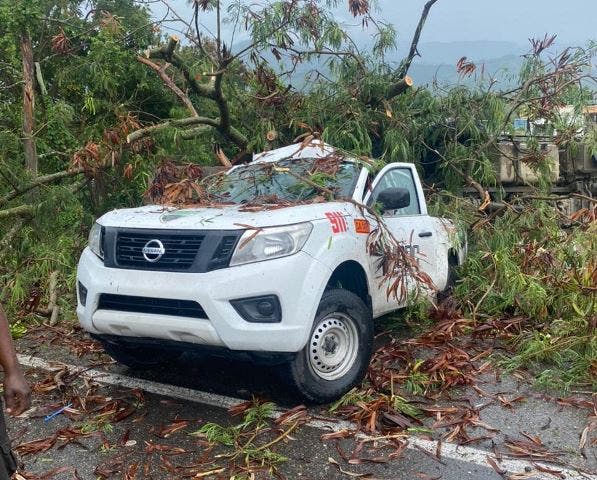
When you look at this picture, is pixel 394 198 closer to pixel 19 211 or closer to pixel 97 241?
pixel 97 241

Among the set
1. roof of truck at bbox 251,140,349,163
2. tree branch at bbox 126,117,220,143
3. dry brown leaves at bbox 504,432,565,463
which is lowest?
dry brown leaves at bbox 504,432,565,463

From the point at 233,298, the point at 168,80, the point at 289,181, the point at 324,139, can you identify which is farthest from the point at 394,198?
the point at 168,80

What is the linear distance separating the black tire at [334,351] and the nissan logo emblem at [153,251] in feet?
3.62

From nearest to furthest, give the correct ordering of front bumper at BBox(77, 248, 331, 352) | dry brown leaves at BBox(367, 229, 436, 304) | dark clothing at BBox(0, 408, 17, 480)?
dark clothing at BBox(0, 408, 17, 480) < front bumper at BBox(77, 248, 331, 352) < dry brown leaves at BBox(367, 229, 436, 304)

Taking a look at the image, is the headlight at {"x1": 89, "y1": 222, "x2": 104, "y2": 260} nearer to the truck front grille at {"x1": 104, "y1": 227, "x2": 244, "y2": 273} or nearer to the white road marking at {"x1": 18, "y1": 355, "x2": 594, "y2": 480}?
the truck front grille at {"x1": 104, "y1": 227, "x2": 244, "y2": 273}

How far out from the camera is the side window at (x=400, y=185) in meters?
5.48

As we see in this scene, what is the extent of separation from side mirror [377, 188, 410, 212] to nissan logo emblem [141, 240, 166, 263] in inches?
73.9

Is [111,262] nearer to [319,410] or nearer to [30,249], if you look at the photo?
[319,410]

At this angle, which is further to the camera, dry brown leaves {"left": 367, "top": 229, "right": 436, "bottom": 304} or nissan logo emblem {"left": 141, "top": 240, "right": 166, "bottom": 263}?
dry brown leaves {"left": 367, "top": 229, "right": 436, "bottom": 304}

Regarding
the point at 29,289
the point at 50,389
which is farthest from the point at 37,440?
the point at 29,289

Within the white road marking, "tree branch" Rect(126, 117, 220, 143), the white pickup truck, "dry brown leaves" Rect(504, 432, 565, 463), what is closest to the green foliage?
"dry brown leaves" Rect(504, 432, 565, 463)

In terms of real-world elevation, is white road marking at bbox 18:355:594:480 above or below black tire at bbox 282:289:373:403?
below

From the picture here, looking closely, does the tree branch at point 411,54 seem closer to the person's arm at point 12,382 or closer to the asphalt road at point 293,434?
the asphalt road at point 293,434

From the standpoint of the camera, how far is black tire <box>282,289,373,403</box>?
4.26 m
